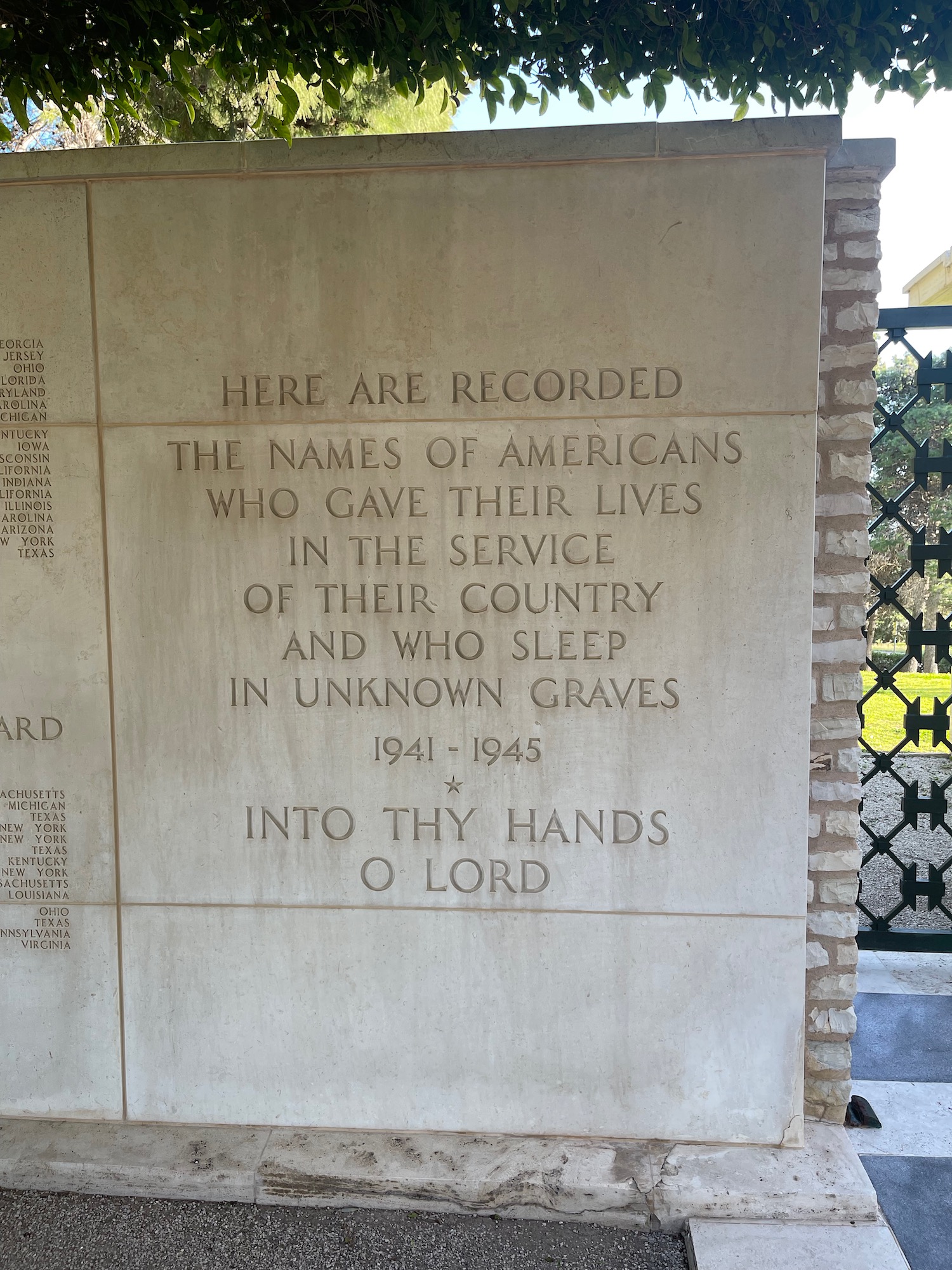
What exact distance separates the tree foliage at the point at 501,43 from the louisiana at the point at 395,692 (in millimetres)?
1931

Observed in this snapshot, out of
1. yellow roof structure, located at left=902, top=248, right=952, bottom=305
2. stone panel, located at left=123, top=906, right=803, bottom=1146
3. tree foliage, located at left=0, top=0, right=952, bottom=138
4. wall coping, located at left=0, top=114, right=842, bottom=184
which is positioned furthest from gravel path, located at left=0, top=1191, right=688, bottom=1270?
yellow roof structure, located at left=902, top=248, right=952, bottom=305

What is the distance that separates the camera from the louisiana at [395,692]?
2750 millimetres

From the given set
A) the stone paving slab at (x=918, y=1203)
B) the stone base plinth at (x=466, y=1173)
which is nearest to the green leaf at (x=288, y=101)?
the stone base plinth at (x=466, y=1173)

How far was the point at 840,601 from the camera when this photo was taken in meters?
2.81

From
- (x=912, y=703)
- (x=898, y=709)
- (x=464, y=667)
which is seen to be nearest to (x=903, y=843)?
(x=912, y=703)

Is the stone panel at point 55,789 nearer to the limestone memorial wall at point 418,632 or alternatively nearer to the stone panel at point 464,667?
the limestone memorial wall at point 418,632

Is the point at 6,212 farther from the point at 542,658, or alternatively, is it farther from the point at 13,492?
the point at 542,658

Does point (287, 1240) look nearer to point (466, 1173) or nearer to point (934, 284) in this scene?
point (466, 1173)

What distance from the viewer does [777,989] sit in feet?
8.96

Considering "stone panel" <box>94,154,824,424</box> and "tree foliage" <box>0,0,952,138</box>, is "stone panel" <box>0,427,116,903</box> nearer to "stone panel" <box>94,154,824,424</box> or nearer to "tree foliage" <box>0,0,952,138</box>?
"stone panel" <box>94,154,824,424</box>

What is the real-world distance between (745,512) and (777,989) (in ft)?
5.34

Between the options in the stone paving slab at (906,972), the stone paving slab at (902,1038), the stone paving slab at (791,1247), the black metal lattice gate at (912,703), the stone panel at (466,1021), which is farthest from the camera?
the black metal lattice gate at (912,703)

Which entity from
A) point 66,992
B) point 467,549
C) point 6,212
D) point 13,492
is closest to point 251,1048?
point 66,992

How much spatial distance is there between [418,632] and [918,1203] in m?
2.45
